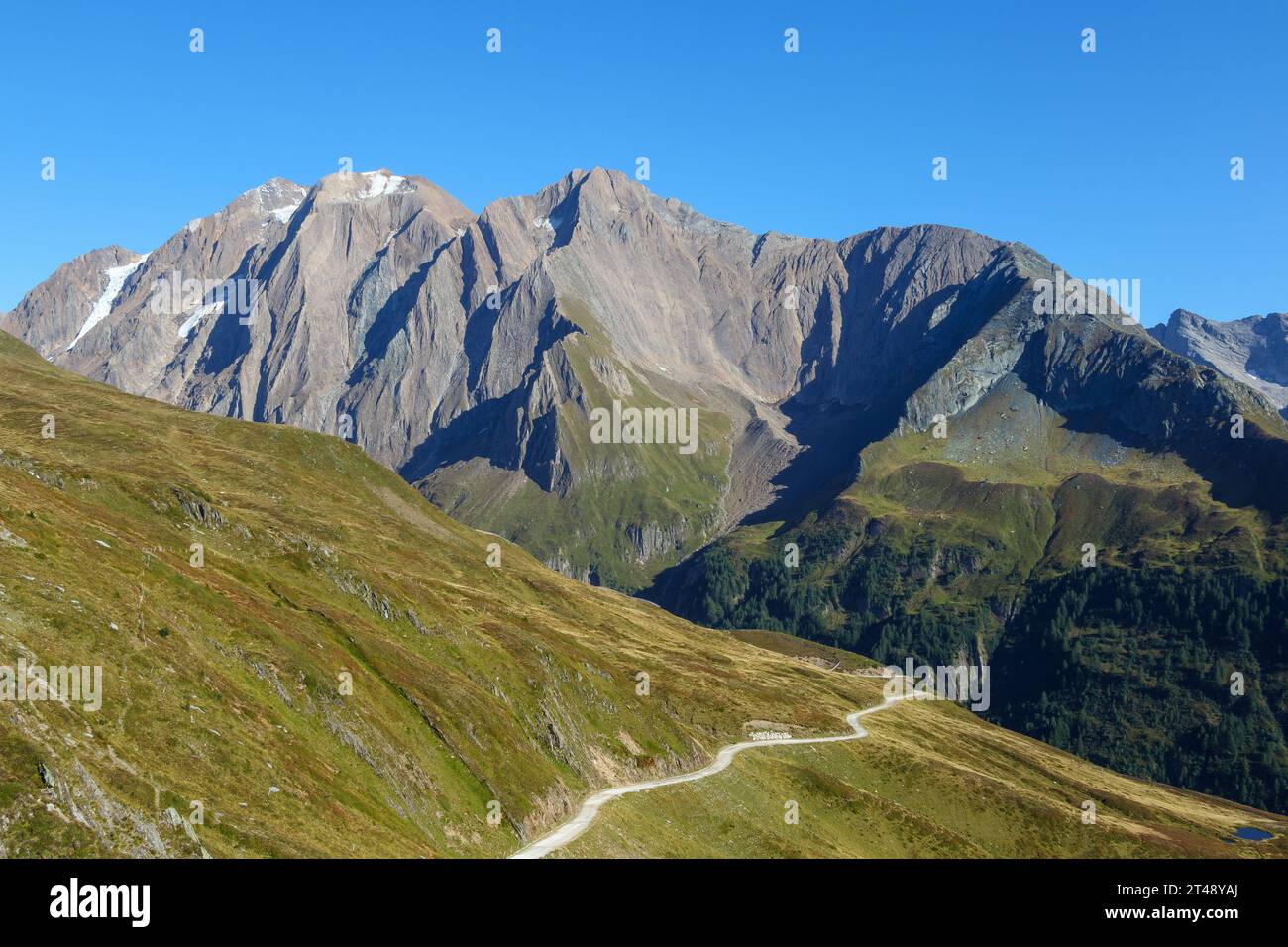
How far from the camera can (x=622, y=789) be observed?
103 metres

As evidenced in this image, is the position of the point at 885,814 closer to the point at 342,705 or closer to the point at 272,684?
the point at 342,705

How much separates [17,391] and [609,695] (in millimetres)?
129759

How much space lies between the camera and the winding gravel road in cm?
7906

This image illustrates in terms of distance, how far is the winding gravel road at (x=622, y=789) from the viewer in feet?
259

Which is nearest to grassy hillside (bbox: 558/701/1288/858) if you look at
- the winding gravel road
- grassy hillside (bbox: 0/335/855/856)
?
the winding gravel road

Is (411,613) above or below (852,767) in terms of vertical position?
above

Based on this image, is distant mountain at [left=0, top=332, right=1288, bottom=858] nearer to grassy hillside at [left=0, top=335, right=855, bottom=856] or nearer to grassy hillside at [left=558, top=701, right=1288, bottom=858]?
grassy hillside at [left=0, top=335, right=855, bottom=856]

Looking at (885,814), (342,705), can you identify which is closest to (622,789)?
(342,705)

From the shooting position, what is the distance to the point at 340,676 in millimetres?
80125

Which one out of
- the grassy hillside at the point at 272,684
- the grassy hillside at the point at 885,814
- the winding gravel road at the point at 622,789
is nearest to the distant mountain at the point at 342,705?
the grassy hillside at the point at 272,684

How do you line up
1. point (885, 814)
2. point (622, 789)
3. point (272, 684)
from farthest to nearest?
point (885, 814) < point (622, 789) < point (272, 684)
